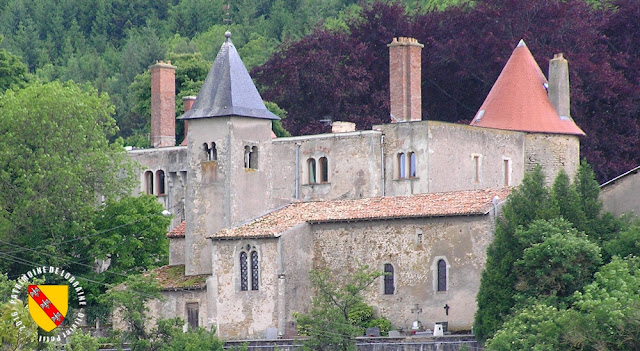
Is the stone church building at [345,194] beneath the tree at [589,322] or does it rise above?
above

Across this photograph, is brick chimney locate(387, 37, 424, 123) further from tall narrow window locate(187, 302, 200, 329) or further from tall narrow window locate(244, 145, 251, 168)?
tall narrow window locate(187, 302, 200, 329)

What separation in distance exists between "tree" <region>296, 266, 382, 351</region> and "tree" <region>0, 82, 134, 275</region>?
1299cm

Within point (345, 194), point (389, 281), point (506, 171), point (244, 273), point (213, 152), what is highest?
point (213, 152)

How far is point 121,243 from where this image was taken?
67.2 m

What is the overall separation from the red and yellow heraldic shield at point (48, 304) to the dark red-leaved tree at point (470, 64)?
21.5 meters

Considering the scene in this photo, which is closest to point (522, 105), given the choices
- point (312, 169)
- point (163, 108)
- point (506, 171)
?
point (506, 171)

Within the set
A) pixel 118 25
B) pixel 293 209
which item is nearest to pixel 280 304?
pixel 293 209

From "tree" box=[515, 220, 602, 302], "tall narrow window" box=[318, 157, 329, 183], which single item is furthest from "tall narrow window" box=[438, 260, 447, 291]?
"tall narrow window" box=[318, 157, 329, 183]

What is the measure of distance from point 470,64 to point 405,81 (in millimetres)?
12403

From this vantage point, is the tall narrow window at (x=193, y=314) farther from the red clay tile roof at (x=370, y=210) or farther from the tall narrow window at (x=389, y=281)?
the tall narrow window at (x=389, y=281)

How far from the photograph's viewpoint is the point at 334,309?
179 ft

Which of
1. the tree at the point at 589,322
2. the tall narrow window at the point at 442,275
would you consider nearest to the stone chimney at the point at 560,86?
the tall narrow window at the point at 442,275

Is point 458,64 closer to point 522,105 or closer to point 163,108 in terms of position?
point 522,105

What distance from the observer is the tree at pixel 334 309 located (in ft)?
177
